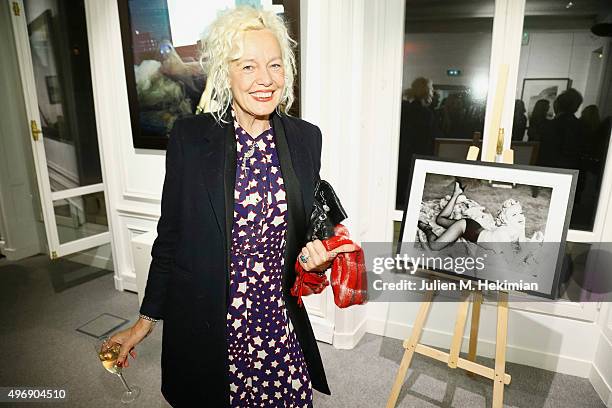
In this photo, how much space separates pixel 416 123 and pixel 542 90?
2.36 ft

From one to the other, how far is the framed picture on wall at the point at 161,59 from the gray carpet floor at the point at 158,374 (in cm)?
152

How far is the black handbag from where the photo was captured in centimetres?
118

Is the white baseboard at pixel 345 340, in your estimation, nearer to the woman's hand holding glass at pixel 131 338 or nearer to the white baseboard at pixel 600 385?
the white baseboard at pixel 600 385

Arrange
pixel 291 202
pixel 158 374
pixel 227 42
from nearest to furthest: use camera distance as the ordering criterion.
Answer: pixel 227 42 → pixel 291 202 → pixel 158 374

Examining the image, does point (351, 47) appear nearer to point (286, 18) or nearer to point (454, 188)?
point (286, 18)

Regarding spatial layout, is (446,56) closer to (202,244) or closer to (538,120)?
(538,120)

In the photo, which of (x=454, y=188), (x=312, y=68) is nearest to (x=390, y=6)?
(x=312, y=68)

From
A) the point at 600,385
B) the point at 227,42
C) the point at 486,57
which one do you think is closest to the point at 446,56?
the point at 486,57

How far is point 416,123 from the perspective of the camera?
8.56 feet

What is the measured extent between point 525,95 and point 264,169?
1.85 meters

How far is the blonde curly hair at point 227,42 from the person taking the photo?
1071mm

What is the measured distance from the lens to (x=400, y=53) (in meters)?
2.49

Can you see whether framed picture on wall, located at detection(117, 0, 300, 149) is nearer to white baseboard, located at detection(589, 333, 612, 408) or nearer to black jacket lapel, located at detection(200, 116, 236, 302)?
black jacket lapel, located at detection(200, 116, 236, 302)

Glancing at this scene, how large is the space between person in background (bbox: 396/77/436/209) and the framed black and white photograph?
0.56m
